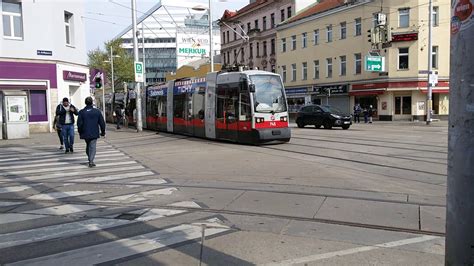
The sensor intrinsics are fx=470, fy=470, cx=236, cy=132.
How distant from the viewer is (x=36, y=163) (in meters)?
13.3

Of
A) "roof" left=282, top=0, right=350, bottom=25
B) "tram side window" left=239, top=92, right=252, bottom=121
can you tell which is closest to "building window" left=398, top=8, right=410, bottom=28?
"roof" left=282, top=0, right=350, bottom=25

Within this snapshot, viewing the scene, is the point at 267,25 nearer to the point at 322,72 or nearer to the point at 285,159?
the point at 322,72

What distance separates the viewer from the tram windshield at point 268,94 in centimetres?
1708

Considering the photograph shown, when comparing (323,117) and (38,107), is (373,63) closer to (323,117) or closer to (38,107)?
(323,117)

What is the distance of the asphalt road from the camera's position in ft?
16.6

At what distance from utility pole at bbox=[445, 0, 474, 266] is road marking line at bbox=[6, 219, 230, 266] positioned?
131 inches

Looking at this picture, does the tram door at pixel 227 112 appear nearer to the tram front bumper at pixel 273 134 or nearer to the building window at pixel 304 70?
the tram front bumper at pixel 273 134

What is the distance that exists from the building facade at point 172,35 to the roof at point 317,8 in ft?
34.6

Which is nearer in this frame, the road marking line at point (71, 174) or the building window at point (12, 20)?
the road marking line at point (71, 174)

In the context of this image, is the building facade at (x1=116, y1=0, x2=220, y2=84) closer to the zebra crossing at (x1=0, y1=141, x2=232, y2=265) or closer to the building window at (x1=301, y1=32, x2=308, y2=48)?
the building window at (x1=301, y1=32, x2=308, y2=48)

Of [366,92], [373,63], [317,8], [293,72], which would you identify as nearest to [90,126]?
[373,63]

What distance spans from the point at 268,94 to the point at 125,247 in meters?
12.6

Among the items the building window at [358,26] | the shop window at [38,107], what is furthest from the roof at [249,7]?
the shop window at [38,107]

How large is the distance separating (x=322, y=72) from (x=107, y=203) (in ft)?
141
